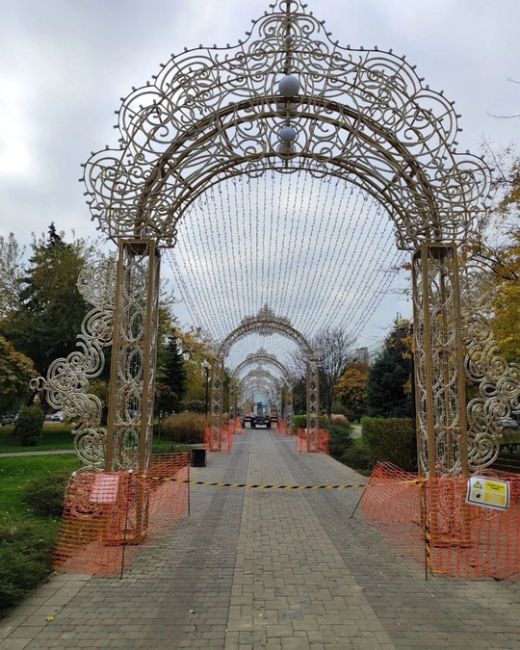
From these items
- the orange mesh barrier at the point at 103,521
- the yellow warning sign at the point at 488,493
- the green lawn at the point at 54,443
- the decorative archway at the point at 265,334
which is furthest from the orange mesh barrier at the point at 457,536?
the decorative archway at the point at 265,334

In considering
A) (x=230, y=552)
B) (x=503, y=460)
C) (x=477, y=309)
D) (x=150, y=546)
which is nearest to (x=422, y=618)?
(x=230, y=552)

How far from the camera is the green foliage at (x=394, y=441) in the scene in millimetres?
13891

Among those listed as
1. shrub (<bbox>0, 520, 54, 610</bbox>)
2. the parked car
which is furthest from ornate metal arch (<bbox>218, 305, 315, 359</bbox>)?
the parked car

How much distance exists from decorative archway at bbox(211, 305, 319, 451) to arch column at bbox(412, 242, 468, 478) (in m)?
15.1

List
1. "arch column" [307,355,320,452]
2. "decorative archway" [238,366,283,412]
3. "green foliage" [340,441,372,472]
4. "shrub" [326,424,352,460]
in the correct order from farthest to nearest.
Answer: "decorative archway" [238,366,283,412] < "arch column" [307,355,320,452] < "shrub" [326,424,352,460] < "green foliage" [340,441,372,472]

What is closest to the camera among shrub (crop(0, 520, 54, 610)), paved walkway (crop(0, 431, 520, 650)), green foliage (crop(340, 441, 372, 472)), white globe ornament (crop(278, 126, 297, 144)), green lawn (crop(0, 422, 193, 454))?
paved walkway (crop(0, 431, 520, 650))

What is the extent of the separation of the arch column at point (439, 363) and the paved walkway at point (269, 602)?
4.72 feet

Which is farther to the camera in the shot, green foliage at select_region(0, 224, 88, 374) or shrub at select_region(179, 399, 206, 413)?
shrub at select_region(179, 399, 206, 413)

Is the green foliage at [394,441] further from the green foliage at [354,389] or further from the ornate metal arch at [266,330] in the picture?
the green foliage at [354,389]

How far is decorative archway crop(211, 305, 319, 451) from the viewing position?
2234 centimetres

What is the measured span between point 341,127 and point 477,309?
10.0ft

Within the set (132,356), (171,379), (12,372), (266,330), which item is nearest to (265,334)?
(266,330)

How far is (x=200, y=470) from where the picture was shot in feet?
50.8

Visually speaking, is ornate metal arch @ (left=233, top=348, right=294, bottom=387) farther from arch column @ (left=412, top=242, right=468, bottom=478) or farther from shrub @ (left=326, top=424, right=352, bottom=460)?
Answer: arch column @ (left=412, top=242, right=468, bottom=478)
